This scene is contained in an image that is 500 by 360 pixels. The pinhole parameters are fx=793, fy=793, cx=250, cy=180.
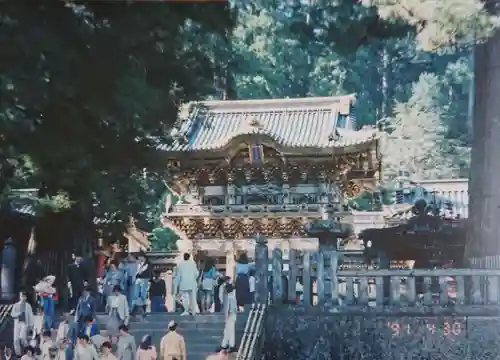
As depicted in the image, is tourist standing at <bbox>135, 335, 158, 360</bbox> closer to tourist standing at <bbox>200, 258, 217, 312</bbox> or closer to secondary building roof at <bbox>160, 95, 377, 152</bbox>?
tourist standing at <bbox>200, 258, 217, 312</bbox>

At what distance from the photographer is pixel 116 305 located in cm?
274

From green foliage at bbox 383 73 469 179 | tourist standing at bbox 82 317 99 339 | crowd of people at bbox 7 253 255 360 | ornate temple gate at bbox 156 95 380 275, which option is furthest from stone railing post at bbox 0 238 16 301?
green foliage at bbox 383 73 469 179

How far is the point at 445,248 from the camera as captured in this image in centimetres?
270

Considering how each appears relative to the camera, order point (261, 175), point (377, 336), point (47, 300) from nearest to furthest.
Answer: point (377, 336) → point (47, 300) → point (261, 175)

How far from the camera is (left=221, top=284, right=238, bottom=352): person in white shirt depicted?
266 centimetres

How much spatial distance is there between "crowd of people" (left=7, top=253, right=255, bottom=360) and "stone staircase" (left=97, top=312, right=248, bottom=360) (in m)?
0.02

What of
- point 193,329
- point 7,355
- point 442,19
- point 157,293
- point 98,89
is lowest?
point 7,355

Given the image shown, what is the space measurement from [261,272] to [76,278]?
65 centimetres

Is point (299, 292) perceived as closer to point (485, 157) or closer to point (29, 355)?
point (485, 157)

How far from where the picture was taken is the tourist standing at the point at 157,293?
2.73 m

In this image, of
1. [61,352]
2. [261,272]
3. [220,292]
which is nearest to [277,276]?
[261,272]

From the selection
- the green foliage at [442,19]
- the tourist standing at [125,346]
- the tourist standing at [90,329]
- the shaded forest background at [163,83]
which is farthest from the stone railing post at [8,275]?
the green foliage at [442,19]

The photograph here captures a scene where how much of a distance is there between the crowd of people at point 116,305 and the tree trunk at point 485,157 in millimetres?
782

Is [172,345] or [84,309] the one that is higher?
[84,309]
